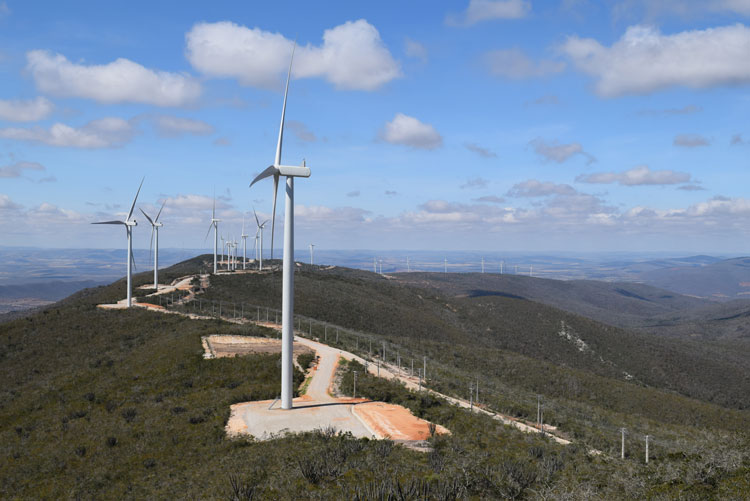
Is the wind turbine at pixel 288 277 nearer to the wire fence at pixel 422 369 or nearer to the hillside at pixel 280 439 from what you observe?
the hillside at pixel 280 439

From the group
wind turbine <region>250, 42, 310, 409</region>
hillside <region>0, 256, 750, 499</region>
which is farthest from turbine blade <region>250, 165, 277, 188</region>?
hillside <region>0, 256, 750, 499</region>

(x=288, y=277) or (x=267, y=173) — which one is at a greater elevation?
(x=267, y=173)

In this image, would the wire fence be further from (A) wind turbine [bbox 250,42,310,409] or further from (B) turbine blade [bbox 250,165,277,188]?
(B) turbine blade [bbox 250,165,277,188]

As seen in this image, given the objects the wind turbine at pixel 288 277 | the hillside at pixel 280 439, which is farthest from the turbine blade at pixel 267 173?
the hillside at pixel 280 439

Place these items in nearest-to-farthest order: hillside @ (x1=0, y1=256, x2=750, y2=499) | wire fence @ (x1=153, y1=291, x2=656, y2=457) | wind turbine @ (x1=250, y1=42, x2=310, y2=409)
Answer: hillside @ (x1=0, y1=256, x2=750, y2=499), wind turbine @ (x1=250, y1=42, x2=310, y2=409), wire fence @ (x1=153, y1=291, x2=656, y2=457)

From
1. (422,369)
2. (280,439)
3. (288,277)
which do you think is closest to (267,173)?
(288,277)

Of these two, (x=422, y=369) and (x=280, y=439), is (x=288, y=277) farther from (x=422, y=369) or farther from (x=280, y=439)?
(x=422, y=369)

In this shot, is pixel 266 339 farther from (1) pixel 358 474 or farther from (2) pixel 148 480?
(1) pixel 358 474

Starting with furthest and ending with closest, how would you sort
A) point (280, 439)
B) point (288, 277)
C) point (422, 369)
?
point (422, 369)
point (288, 277)
point (280, 439)
